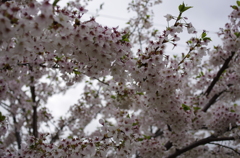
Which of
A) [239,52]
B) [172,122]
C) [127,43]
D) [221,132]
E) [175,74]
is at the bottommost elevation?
[221,132]

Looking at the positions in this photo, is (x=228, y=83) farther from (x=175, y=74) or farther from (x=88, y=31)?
(x=88, y=31)

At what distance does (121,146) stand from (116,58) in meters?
1.22

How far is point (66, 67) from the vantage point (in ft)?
9.87

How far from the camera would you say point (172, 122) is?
412cm

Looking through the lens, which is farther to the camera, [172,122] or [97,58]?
[172,122]

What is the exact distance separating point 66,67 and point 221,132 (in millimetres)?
4020

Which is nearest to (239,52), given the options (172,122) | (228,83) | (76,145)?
(228,83)

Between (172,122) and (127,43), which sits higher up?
(127,43)

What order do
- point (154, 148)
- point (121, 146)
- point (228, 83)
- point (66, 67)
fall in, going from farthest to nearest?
point (228, 83) < point (154, 148) < point (66, 67) < point (121, 146)

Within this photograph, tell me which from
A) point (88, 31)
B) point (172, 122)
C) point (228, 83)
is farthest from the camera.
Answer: point (228, 83)

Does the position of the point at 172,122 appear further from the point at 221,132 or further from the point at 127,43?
the point at 127,43

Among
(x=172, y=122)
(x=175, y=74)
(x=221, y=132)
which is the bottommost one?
(x=221, y=132)

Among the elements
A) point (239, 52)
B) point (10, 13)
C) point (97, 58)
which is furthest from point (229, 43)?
point (10, 13)

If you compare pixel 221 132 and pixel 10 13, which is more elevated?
pixel 10 13
